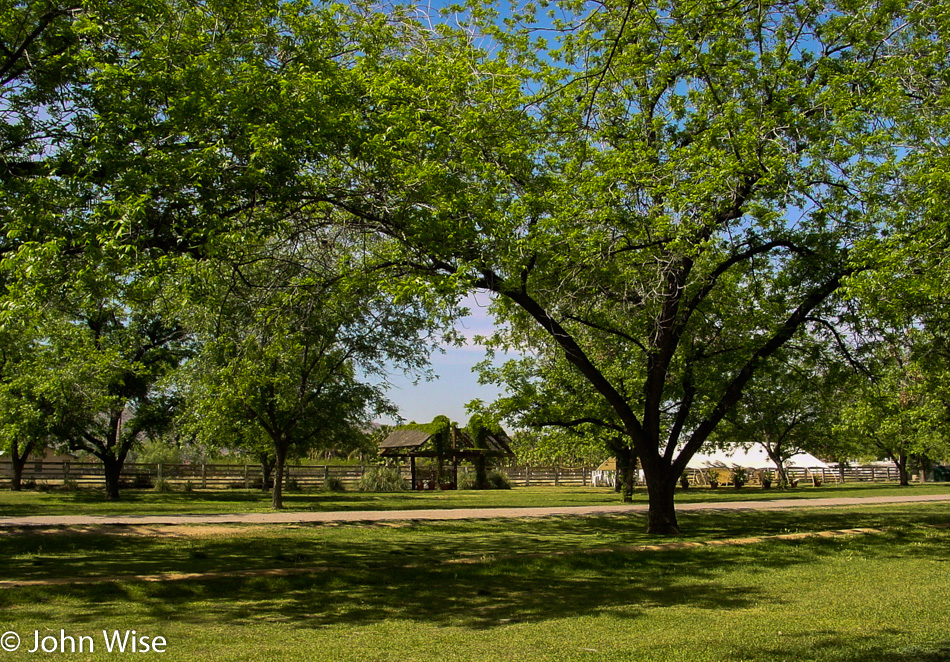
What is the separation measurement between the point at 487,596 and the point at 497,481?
38466mm

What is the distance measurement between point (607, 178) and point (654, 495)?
7.01m

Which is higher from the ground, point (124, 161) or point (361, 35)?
point (361, 35)

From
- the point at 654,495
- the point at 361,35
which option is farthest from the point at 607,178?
the point at 654,495

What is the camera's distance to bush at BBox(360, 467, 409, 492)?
43.0m

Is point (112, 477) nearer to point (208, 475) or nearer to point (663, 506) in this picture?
point (208, 475)

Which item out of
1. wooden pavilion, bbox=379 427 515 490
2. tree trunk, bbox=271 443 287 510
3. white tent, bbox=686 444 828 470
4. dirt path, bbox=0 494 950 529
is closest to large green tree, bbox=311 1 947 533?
dirt path, bbox=0 494 950 529

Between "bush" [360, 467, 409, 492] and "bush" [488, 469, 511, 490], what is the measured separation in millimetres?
5998

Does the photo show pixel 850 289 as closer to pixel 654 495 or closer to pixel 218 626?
pixel 654 495

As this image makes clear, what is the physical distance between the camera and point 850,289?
12414 millimetres

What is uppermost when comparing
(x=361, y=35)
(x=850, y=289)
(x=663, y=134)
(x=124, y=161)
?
(x=361, y=35)

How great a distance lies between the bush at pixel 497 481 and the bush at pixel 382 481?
5998 millimetres

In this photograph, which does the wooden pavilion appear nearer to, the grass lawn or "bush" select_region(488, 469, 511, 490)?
"bush" select_region(488, 469, 511, 490)

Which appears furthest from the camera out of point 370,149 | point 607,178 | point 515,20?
point 515,20

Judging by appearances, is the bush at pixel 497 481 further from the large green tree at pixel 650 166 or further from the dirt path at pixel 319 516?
the large green tree at pixel 650 166
